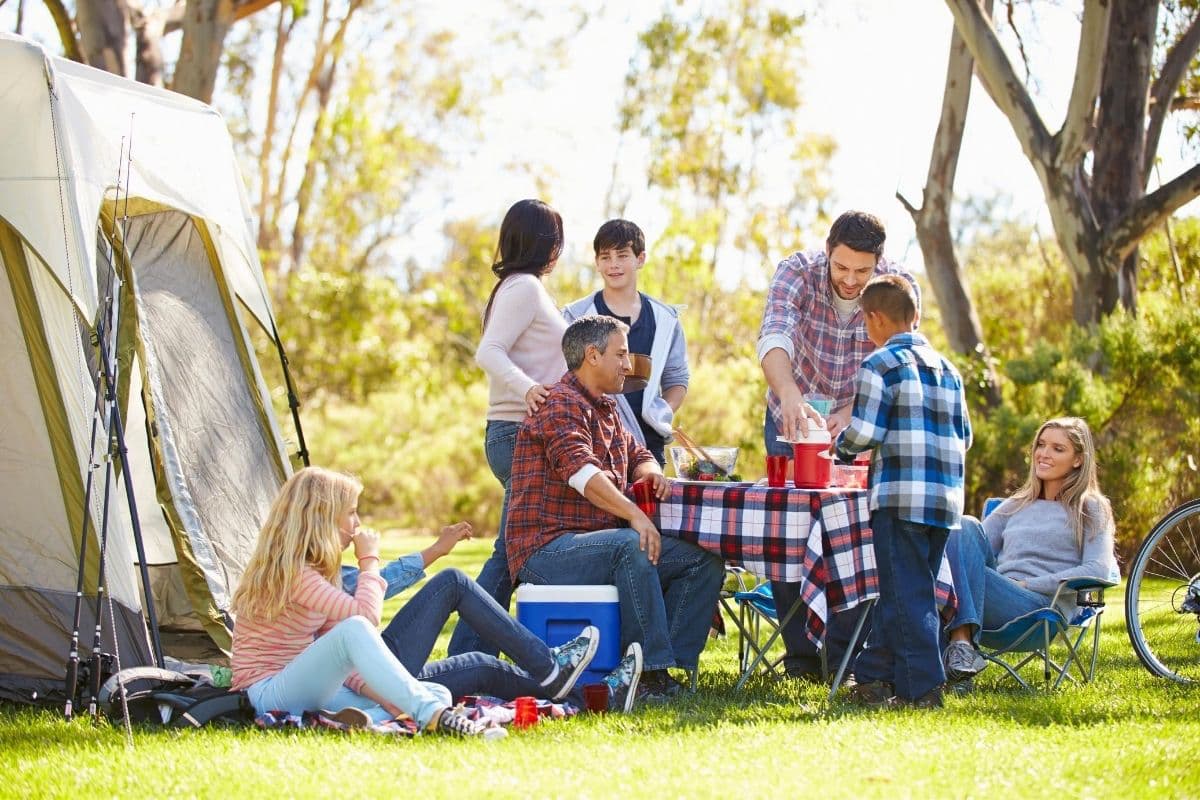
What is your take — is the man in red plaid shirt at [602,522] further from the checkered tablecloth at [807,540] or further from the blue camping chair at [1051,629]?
the blue camping chair at [1051,629]

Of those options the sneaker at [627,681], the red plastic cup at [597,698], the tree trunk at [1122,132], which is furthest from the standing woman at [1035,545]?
the tree trunk at [1122,132]

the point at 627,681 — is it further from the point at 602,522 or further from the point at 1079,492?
the point at 1079,492

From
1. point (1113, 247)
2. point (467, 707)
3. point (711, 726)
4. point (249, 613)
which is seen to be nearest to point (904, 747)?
point (711, 726)

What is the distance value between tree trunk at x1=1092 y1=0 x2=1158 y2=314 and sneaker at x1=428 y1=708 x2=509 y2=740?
7.35 m

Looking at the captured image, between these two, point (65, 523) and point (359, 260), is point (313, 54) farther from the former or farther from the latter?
point (65, 523)

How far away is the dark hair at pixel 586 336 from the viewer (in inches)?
180

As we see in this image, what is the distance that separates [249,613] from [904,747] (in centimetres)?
182

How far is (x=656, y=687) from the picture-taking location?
452 cm

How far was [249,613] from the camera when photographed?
4008mm

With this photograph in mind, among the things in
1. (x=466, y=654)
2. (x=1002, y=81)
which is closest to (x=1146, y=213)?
(x=1002, y=81)

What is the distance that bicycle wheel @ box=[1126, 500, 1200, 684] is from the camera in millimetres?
5066

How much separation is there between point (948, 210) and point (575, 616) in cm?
695

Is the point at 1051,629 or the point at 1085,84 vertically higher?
the point at 1085,84

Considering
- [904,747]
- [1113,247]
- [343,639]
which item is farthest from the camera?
[1113,247]
